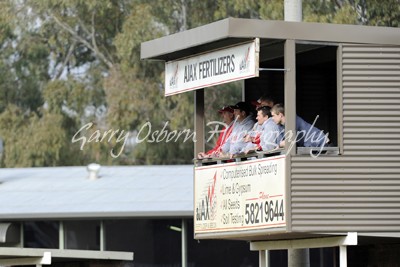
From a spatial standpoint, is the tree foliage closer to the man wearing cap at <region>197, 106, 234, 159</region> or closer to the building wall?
the man wearing cap at <region>197, 106, 234, 159</region>

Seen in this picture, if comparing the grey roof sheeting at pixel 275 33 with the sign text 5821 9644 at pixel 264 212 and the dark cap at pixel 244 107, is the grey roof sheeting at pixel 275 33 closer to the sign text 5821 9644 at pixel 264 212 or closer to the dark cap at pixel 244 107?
the dark cap at pixel 244 107

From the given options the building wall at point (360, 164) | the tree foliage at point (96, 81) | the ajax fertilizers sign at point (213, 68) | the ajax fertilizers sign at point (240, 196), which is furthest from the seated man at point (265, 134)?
the tree foliage at point (96, 81)

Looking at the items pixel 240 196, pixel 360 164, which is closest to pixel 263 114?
pixel 240 196

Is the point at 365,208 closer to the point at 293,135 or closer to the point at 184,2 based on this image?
the point at 293,135

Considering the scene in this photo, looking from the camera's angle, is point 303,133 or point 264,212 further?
point 264,212

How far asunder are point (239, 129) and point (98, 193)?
27.8ft

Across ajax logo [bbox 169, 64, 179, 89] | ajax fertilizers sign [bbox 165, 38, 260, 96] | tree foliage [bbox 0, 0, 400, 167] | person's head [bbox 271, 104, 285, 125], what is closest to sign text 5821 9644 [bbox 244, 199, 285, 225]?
person's head [bbox 271, 104, 285, 125]

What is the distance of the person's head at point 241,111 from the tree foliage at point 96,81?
18634mm

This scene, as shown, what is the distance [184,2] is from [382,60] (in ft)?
80.3

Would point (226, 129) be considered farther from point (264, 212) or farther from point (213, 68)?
point (264, 212)

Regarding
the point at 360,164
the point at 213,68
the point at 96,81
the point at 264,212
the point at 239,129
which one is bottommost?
the point at 264,212

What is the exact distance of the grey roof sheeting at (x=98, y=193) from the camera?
2295cm

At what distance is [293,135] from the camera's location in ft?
49.8

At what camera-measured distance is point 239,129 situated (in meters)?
16.3
